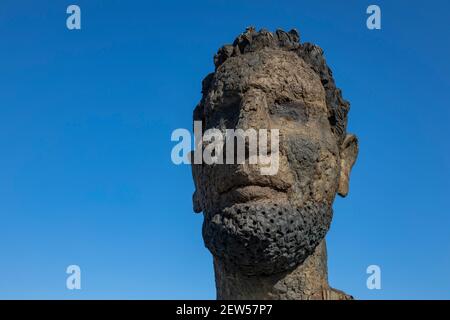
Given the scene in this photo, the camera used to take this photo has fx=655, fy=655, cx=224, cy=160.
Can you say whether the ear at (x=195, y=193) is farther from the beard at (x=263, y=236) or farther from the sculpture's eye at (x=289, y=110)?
the sculpture's eye at (x=289, y=110)

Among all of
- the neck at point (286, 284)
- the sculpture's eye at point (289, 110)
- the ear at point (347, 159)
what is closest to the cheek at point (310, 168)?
the sculpture's eye at point (289, 110)

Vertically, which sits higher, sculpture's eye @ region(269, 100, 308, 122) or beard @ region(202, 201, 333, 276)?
sculpture's eye @ region(269, 100, 308, 122)

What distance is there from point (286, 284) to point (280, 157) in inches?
47.9

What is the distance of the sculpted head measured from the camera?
6.01m

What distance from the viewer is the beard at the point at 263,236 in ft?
19.4

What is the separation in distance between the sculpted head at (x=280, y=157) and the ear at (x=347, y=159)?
0.04 ft

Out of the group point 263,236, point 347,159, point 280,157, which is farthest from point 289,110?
point 263,236

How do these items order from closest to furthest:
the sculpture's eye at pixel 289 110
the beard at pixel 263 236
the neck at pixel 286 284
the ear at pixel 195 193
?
the beard at pixel 263 236 < the neck at pixel 286 284 < the sculpture's eye at pixel 289 110 < the ear at pixel 195 193

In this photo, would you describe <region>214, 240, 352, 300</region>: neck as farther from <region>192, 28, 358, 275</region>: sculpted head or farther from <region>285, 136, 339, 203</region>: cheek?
<region>285, 136, 339, 203</region>: cheek

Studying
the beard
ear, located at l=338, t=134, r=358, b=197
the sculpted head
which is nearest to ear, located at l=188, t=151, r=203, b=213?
the sculpted head

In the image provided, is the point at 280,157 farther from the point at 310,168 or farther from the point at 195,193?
the point at 195,193

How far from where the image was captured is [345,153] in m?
7.26

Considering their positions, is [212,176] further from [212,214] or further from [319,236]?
[319,236]
